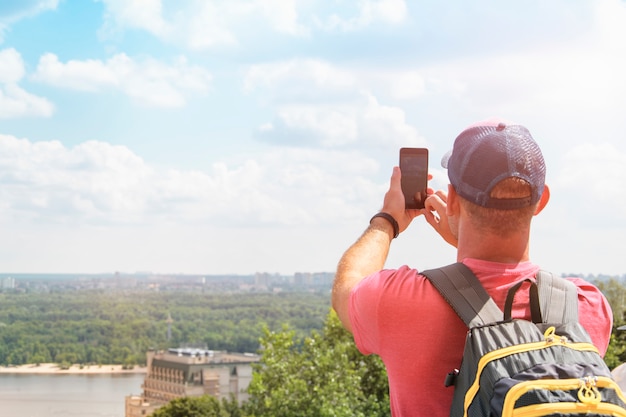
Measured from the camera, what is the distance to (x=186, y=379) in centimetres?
4503

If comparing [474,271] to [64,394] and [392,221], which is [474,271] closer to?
[392,221]

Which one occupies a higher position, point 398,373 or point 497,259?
point 497,259

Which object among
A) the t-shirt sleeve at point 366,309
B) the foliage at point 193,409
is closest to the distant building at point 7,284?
the foliage at point 193,409

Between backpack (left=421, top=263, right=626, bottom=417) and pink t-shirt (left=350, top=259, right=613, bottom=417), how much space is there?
2cm

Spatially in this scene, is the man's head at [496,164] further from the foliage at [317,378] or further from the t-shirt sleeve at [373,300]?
the foliage at [317,378]

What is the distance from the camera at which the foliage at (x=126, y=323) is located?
4828cm

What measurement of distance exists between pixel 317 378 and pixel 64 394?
41.4 metres

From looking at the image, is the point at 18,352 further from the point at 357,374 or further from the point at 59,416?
the point at 357,374

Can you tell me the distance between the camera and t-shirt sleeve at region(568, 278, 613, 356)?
Result: 114cm

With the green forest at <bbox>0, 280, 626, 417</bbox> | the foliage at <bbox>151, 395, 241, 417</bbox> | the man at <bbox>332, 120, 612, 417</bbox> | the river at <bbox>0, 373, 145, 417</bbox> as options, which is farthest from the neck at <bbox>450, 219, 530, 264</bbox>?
the river at <bbox>0, 373, 145, 417</bbox>

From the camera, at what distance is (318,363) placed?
475 inches

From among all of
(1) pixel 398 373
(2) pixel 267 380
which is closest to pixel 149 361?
(2) pixel 267 380

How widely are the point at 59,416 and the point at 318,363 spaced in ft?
112

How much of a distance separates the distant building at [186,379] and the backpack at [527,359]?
42870 mm
